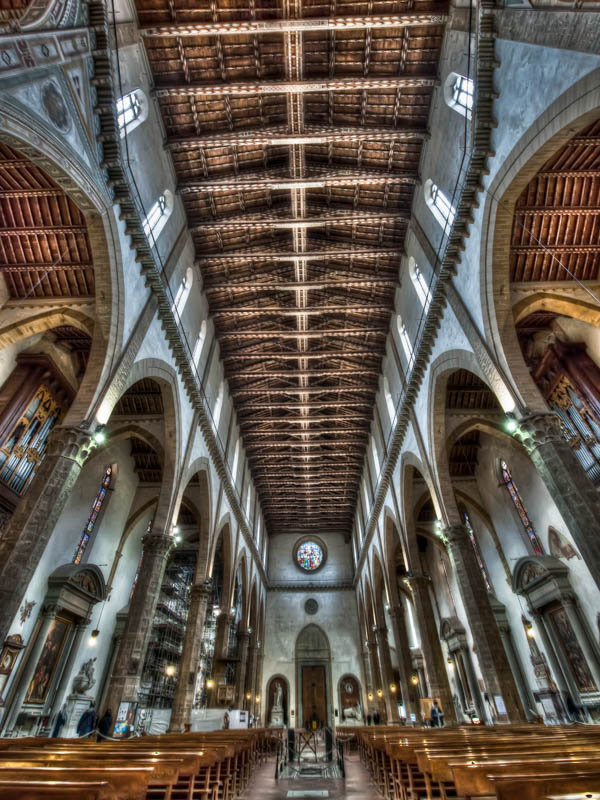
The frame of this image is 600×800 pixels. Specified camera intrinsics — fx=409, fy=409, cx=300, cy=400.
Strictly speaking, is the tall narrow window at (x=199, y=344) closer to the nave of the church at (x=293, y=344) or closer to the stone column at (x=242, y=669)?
the nave of the church at (x=293, y=344)

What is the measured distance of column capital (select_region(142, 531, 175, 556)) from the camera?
12.0 m

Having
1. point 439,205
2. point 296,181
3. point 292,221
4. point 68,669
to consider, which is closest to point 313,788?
point 68,669

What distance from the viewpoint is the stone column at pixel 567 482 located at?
22.9ft

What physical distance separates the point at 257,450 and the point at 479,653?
1709 centimetres

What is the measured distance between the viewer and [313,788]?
754 centimetres

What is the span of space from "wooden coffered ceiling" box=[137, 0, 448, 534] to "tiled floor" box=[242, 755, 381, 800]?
566 inches

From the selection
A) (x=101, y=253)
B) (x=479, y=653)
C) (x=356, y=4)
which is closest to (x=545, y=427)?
(x=479, y=653)

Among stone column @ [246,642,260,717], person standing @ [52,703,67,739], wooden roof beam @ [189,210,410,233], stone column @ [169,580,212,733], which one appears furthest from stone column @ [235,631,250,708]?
wooden roof beam @ [189,210,410,233]

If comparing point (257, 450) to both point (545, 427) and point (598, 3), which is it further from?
point (598, 3)

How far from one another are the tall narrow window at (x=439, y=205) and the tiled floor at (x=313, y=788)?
493 inches

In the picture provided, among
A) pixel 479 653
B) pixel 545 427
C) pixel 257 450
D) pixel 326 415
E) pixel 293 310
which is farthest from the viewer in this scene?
pixel 257 450

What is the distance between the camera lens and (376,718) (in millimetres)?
22094

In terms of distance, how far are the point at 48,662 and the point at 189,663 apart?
15.2 ft

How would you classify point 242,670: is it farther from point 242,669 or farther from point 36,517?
point 36,517
